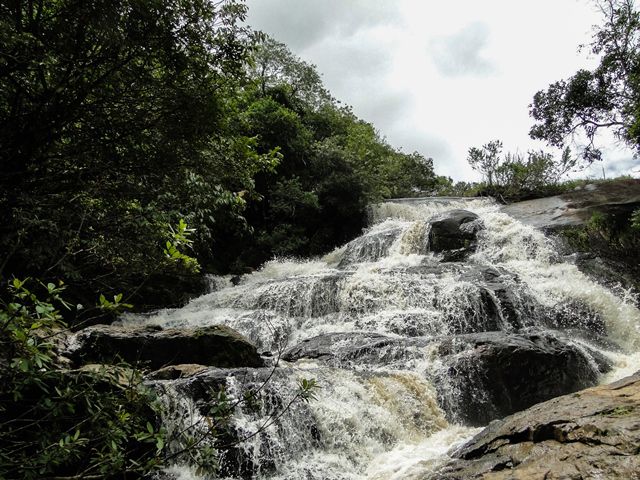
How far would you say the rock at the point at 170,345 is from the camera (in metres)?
6.77

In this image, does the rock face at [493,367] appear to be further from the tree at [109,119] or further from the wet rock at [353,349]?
the tree at [109,119]

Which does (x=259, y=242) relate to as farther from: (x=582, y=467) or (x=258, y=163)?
(x=582, y=467)

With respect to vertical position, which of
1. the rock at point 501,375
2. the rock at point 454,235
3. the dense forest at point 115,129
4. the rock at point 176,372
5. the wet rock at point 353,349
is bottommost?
the rock at point 501,375

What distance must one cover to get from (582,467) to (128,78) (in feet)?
15.2

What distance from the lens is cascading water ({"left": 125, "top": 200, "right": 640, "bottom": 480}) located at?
497 cm

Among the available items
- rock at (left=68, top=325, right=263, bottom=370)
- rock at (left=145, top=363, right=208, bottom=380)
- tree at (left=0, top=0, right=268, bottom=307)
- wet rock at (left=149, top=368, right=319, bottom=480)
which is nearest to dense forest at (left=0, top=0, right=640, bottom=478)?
tree at (left=0, top=0, right=268, bottom=307)

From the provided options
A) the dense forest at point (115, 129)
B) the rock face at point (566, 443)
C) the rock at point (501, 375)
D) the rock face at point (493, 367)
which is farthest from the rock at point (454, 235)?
the rock face at point (566, 443)

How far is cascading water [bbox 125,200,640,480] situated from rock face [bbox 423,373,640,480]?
821 millimetres

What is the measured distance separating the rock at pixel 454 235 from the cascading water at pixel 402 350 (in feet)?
0.99

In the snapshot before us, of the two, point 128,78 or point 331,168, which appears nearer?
point 128,78

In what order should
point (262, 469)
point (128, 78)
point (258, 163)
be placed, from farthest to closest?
point (258, 163) → point (262, 469) → point (128, 78)

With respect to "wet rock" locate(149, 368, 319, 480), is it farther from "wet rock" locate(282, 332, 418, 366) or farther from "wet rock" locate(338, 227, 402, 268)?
"wet rock" locate(338, 227, 402, 268)

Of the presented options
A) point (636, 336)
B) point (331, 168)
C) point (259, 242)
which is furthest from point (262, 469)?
point (331, 168)

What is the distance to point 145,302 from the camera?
14648 millimetres
